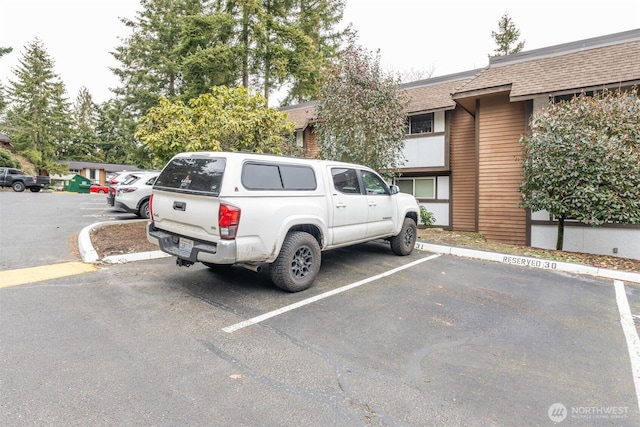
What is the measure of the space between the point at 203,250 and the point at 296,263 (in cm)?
135

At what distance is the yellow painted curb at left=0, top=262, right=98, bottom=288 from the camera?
5.05 meters

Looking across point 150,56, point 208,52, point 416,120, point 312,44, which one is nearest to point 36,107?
point 150,56

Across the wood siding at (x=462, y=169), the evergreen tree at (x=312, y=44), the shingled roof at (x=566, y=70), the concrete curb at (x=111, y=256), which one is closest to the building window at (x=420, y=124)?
the wood siding at (x=462, y=169)

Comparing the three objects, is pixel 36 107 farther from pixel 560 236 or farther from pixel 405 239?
pixel 560 236

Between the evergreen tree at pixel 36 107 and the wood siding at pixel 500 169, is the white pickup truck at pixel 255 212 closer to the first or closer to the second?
the wood siding at pixel 500 169

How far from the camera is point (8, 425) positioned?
2127 millimetres

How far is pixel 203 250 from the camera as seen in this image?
4.18 meters

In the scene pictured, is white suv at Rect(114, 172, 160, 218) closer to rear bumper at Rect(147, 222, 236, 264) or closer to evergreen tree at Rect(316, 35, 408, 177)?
evergreen tree at Rect(316, 35, 408, 177)

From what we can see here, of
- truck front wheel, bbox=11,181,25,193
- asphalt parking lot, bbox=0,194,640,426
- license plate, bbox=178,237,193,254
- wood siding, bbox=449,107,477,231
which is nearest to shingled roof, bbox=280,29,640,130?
wood siding, bbox=449,107,477,231

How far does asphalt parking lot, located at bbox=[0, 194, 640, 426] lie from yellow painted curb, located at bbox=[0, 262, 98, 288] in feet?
0.98

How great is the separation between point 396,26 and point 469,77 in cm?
1544

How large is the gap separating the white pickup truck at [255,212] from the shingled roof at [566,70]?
26.8ft

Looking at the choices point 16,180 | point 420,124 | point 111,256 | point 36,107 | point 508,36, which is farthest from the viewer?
point 36,107

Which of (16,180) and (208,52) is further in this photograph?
(16,180)
